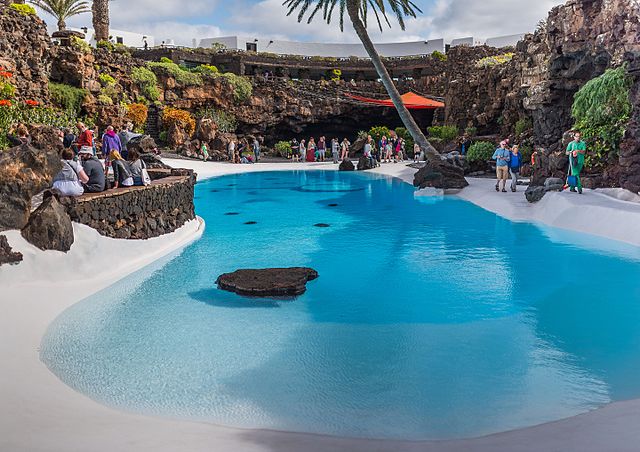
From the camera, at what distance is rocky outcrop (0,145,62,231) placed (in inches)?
301

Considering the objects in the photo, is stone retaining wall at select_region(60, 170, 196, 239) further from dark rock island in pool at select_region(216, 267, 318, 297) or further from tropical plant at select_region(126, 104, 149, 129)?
tropical plant at select_region(126, 104, 149, 129)

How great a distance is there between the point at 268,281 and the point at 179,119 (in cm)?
2724

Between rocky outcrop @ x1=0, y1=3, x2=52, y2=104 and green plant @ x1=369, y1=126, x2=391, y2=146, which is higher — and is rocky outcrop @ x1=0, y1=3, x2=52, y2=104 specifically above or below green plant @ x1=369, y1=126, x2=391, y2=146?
above

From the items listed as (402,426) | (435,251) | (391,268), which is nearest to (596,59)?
(435,251)

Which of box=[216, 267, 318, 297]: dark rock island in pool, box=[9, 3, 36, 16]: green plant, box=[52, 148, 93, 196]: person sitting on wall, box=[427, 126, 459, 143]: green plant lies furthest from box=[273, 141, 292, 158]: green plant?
box=[216, 267, 318, 297]: dark rock island in pool

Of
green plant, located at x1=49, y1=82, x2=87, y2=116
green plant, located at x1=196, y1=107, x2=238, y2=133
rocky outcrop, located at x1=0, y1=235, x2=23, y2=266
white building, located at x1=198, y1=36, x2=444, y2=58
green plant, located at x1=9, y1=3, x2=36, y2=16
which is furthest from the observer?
white building, located at x1=198, y1=36, x2=444, y2=58

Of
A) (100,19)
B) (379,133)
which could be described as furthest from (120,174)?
(100,19)

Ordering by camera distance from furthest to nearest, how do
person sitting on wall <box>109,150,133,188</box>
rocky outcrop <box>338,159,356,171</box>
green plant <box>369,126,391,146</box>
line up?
green plant <box>369,126,391,146</box> < rocky outcrop <box>338,159,356,171</box> < person sitting on wall <box>109,150,133,188</box>

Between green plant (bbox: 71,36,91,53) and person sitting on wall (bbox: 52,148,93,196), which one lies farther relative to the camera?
green plant (bbox: 71,36,91,53)

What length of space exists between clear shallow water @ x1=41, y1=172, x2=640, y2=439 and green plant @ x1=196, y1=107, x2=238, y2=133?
89.1ft

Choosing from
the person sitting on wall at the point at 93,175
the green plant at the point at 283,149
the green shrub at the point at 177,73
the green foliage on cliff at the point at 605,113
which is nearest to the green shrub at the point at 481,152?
the green foliage on cliff at the point at 605,113

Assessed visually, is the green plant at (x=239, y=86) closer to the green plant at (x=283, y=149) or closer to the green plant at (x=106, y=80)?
the green plant at (x=283, y=149)

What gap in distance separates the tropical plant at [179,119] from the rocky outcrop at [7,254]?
87.3ft

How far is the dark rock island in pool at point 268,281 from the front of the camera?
8211mm
